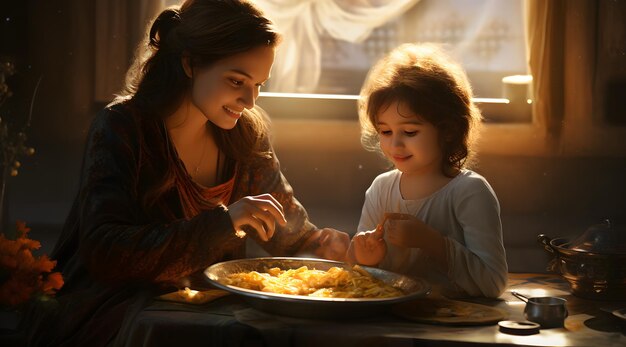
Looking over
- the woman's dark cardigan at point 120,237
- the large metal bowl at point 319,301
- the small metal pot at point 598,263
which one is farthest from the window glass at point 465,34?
the large metal bowl at point 319,301

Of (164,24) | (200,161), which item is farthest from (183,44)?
(200,161)

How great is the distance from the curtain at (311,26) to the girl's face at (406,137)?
1.36m

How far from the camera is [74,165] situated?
376 cm

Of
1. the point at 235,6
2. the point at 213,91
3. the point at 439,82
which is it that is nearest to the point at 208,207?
the point at 213,91

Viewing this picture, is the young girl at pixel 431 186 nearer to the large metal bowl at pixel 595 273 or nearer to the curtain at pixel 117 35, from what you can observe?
the large metal bowl at pixel 595 273

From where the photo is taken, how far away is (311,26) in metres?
3.84

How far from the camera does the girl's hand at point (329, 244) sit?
8.61 feet

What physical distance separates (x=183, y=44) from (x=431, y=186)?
83cm

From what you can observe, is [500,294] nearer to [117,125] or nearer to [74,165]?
[117,125]

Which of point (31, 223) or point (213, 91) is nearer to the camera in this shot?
point (213, 91)

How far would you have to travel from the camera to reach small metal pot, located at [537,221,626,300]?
2287mm

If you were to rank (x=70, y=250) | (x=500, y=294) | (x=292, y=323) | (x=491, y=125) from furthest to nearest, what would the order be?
(x=491, y=125)
(x=70, y=250)
(x=500, y=294)
(x=292, y=323)

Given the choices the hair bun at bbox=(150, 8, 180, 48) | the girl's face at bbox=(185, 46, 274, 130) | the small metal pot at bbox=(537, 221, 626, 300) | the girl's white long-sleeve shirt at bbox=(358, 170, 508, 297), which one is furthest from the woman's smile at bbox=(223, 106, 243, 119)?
the small metal pot at bbox=(537, 221, 626, 300)

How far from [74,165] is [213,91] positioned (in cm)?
154
